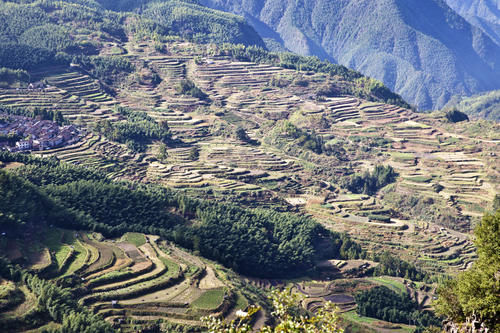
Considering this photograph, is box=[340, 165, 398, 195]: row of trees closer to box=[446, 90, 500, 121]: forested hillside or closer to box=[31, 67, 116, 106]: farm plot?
box=[31, 67, 116, 106]: farm plot

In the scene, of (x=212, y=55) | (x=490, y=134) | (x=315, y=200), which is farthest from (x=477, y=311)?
(x=212, y=55)

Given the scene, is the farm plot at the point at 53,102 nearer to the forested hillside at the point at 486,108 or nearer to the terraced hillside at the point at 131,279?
the terraced hillside at the point at 131,279

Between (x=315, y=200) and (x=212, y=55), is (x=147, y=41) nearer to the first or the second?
(x=212, y=55)

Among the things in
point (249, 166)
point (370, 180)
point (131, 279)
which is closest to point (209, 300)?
point (131, 279)

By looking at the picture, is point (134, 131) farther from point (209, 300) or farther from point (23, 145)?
point (209, 300)

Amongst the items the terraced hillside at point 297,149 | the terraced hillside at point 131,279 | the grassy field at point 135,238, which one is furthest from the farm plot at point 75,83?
the terraced hillside at point 131,279
